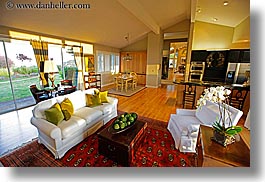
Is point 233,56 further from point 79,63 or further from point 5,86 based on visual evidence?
point 5,86

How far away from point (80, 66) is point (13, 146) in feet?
15.1

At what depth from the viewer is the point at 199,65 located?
20.1 ft

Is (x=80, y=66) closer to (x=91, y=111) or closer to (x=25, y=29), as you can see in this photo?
(x=25, y=29)

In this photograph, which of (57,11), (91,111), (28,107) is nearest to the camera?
(91,111)

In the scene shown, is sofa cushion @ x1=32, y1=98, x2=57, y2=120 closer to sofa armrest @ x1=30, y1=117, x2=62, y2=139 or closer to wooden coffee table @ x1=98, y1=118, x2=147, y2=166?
sofa armrest @ x1=30, y1=117, x2=62, y2=139

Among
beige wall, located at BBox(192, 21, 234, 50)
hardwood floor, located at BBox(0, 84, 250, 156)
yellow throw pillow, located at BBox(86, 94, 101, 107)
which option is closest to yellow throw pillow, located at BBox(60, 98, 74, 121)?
yellow throw pillow, located at BBox(86, 94, 101, 107)

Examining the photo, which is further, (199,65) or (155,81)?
(155,81)

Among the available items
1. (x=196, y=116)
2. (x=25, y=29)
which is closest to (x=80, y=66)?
(x=25, y=29)

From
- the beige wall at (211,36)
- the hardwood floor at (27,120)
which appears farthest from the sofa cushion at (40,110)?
the beige wall at (211,36)

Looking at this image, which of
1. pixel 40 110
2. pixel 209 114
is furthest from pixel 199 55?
pixel 40 110

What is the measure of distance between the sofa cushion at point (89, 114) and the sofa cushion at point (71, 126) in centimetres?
11

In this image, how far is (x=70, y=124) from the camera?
2199 millimetres

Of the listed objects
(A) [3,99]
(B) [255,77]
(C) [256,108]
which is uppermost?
(B) [255,77]

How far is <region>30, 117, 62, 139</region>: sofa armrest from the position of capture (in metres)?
1.87
